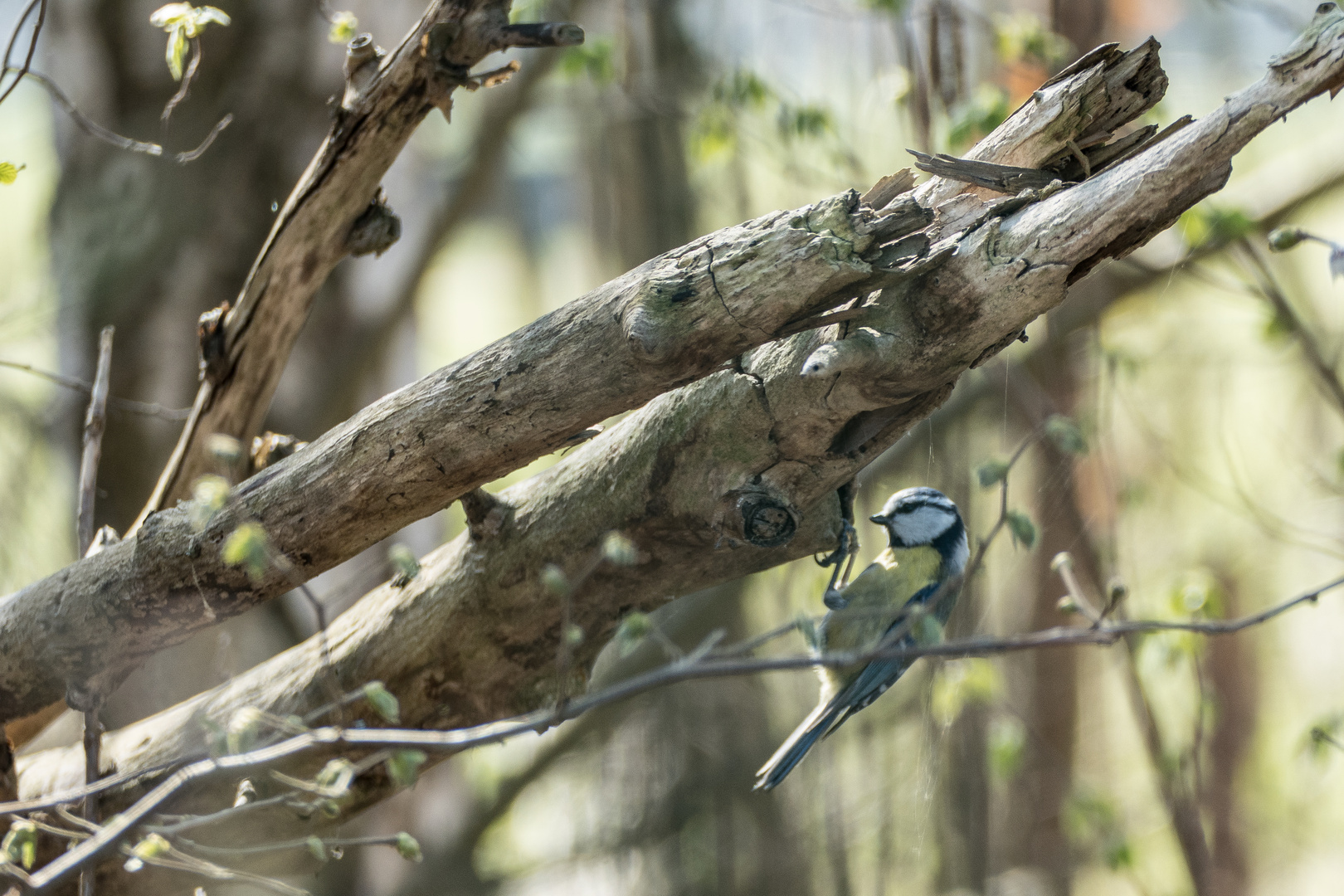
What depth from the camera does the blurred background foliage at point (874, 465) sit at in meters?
2.93

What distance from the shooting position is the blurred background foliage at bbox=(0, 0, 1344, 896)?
2926 millimetres

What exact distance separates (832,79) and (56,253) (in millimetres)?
2688

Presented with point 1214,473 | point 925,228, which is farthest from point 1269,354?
point 925,228

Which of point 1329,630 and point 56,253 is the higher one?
point 56,253

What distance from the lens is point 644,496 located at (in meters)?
A: 1.38

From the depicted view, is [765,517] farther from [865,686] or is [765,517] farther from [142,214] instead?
[142,214]

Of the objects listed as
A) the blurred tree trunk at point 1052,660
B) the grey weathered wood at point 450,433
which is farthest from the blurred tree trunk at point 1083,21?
the grey weathered wood at point 450,433

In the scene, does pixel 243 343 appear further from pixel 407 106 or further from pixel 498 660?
pixel 498 660

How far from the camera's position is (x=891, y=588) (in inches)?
94.5

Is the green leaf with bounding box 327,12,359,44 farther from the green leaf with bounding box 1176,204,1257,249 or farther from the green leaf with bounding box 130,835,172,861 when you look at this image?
the green leaf with bounding box 1176,204,1257,249

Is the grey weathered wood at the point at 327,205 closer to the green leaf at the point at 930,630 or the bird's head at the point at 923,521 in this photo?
the green leaf at the point at 930,630

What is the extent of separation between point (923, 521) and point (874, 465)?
3.27 ft

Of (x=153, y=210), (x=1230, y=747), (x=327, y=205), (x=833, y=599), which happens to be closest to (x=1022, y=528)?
(x=833, y=599)

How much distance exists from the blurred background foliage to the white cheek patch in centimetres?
37
